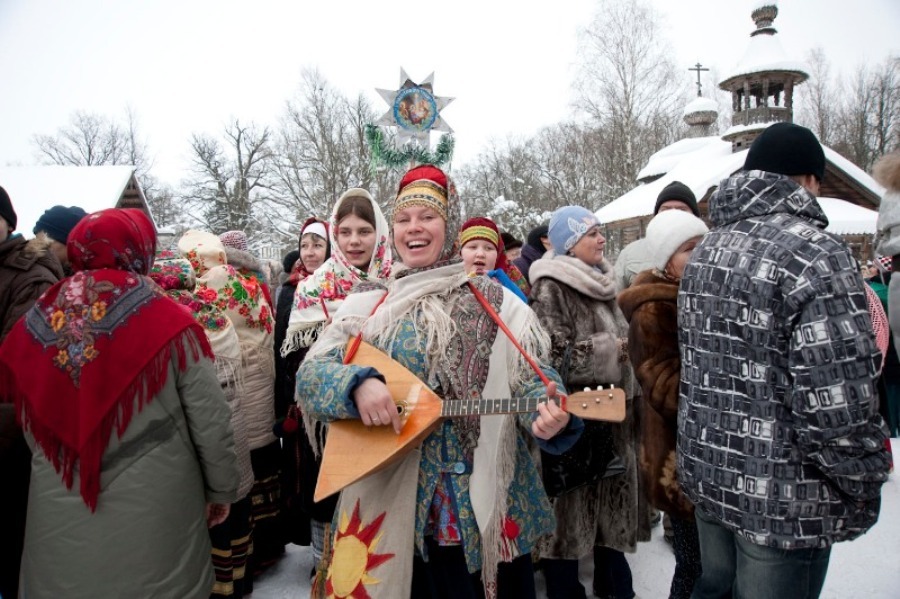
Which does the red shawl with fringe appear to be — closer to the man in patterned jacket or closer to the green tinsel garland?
the green tinsel garland

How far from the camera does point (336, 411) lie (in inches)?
70.2

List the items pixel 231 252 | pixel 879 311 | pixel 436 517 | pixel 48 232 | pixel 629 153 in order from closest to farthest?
pixel 436 517
pixel 879 311
pixel 48 232
pixel 231 252
pixel 629 153

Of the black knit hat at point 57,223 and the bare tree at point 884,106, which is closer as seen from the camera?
the black knit hat at point 57,223

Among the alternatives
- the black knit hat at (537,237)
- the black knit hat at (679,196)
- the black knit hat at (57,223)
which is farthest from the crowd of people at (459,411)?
the black knit hat at (537,237)

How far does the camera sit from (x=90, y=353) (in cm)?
206

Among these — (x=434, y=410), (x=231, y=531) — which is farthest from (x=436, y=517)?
(x=231, y=531)

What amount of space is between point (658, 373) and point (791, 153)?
1040mm

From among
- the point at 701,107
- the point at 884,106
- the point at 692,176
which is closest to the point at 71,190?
the point at 692,176

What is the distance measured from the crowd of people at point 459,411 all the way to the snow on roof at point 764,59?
20.5m

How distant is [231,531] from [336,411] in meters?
2.21

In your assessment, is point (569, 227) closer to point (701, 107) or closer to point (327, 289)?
point (327, 289)

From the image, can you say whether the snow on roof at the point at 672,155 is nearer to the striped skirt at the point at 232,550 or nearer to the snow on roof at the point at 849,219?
the snow on roof at the point at 849,219

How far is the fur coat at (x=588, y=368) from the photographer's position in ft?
10.7

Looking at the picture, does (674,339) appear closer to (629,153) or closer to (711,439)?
(711,439)
